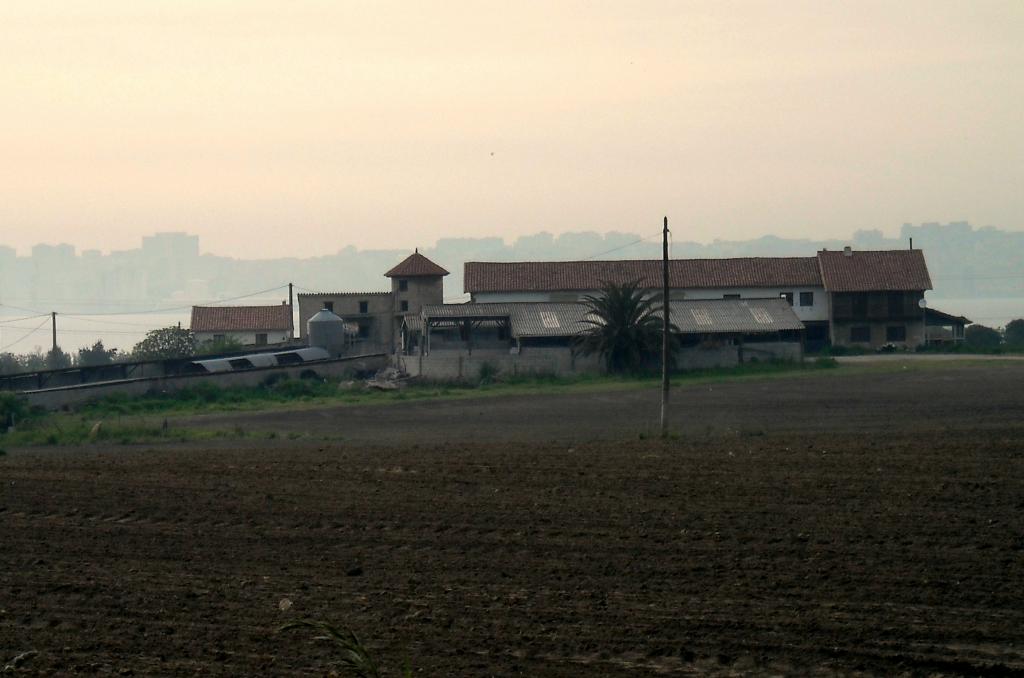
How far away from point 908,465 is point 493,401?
21981 millimetres

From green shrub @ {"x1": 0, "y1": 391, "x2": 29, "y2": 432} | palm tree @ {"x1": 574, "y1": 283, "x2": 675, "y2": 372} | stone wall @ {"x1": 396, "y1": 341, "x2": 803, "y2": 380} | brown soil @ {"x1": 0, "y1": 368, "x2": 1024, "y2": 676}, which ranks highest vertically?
palm tree @ {"x1": 574, "y1": 283, "x2": 675, "y2": 372}

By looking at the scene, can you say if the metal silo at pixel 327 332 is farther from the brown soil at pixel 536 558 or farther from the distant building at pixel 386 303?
the brown soil at pixel 536 558

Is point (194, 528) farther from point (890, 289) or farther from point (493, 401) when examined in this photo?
point (890, 289)

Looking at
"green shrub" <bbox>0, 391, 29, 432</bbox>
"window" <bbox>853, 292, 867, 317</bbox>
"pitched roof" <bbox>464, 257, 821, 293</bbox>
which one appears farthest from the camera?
"pitched roof" <bbox>464, 257, 821, 293</bbox>

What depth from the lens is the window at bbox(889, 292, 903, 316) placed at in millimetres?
65562

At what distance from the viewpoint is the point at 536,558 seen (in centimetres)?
1627

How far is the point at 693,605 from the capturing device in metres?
13.8

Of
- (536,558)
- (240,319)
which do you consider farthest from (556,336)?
(536,558)

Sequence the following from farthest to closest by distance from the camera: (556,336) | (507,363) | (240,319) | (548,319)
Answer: (240,319) → (548,319) → (556,336) → (507,363)

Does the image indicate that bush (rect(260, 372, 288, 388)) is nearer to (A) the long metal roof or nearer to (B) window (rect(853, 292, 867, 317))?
(A) the long metal roof

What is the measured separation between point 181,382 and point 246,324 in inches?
1231

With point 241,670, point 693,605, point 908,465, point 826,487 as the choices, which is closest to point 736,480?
point 826,487

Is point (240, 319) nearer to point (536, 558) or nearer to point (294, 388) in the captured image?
point (294, 388)

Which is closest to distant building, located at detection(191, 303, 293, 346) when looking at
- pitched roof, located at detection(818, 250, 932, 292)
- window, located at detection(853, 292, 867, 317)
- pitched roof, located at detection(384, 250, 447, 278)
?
pitched roof, located at detection(384, 250, 447, 278)
